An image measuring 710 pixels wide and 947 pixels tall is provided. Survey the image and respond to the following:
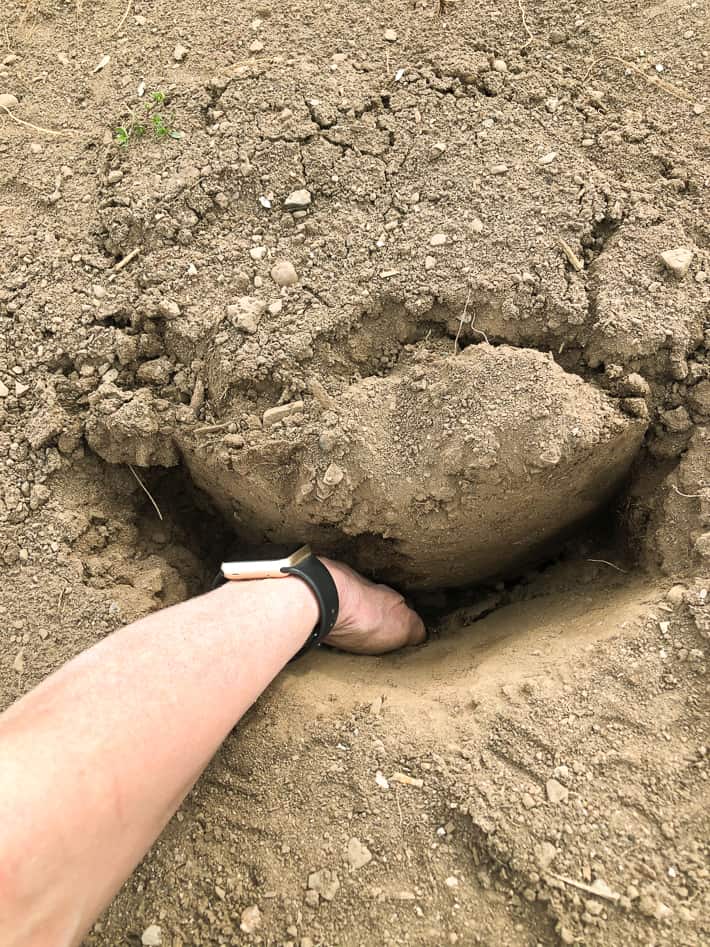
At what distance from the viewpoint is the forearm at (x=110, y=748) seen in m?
1.09

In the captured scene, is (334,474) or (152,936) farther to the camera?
(334,474)

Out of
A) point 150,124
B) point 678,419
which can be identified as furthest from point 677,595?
point 150,124

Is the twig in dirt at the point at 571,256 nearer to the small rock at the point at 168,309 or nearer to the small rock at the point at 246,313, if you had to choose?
the small rock at the point at 246,313

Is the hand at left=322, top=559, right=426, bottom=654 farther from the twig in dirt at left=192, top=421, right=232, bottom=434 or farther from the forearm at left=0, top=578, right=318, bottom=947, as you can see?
the twig in dirt at left=192, top=421, right=232, bottom=434

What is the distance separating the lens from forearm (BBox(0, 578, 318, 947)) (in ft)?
3.56

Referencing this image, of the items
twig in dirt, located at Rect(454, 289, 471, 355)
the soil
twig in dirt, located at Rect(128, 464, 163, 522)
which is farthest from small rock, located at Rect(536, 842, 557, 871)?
twig in dirt, located at Rect(128, 464, 163, 522)

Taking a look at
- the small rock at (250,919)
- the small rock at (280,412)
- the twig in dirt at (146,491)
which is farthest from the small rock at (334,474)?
the small rock at (250,919)

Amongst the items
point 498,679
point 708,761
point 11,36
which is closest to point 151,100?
point 11,36

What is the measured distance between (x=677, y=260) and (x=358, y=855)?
1.53 meters

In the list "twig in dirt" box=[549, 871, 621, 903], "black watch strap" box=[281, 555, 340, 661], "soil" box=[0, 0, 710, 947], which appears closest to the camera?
"twig in dirt" box=[549, 871, 621, 903]

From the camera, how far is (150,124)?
2.01m

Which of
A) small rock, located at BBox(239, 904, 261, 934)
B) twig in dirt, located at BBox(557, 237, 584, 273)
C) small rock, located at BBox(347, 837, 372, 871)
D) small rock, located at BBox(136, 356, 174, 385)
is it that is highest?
twig in dirt, located at BBox(557, 237, 584, 273)

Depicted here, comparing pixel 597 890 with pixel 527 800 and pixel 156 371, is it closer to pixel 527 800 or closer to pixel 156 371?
pixel 527 800

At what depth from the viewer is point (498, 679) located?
5.24 ft
